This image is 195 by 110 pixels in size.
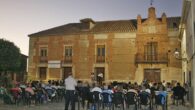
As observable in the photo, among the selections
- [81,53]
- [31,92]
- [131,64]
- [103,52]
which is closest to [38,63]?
[81,53]

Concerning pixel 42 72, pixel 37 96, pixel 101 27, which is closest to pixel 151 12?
pixel 101 27

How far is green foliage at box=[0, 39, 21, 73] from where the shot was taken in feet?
82.8

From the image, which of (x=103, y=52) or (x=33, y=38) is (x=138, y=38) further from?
(x=33, y=38)

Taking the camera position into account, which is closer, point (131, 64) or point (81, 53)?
point (131, 64)

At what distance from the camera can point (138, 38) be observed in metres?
28.8

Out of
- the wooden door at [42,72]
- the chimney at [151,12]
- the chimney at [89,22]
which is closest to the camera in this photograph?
the chimney at [151,12]

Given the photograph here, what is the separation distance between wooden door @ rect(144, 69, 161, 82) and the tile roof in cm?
440

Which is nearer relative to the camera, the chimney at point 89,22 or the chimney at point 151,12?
the chimney at point 151,12

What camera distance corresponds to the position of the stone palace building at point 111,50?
1095 inches

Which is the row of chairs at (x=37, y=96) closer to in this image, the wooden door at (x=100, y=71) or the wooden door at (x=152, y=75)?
the wooden door at (x=100, y=71)

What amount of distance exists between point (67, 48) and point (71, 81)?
19.7 meters

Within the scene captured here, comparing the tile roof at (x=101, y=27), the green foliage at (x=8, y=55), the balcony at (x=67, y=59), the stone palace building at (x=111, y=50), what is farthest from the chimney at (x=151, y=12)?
the green foliage at (x=8, y=55)

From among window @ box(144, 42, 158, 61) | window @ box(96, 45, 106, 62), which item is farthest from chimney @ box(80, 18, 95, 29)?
window @ box(144, 42, 158, 61)

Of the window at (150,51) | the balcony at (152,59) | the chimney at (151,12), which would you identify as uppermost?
the chimney at (151,12)
